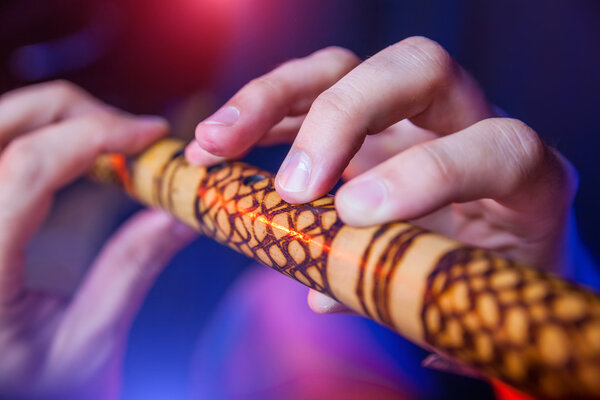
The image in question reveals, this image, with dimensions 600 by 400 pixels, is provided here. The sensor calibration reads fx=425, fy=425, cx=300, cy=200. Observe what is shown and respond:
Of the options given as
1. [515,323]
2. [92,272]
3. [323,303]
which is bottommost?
[92,272]

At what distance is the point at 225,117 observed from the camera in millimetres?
443

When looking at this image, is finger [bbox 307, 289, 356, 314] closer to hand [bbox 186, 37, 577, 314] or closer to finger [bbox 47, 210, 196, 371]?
hand [bbox 186, 37, 577, 314]

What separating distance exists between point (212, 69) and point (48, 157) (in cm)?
81

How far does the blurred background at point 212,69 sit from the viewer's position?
0.78 metres

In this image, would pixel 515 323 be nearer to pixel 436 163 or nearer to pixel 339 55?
pixel 436 163

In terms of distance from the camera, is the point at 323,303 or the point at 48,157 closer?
the point at 323,303

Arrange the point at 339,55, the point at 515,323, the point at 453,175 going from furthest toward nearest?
the point at 339,55 → the point at 453,175 → the point at 515,323

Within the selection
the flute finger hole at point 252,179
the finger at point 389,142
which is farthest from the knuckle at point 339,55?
the flute finger hole at point 252,179

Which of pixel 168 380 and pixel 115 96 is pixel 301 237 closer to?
pixel 168 380

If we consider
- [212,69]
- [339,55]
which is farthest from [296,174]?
[212,69]

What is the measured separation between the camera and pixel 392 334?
35.3 inches

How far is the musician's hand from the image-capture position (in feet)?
1.90

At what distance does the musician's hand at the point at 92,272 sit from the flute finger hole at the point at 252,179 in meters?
0.23

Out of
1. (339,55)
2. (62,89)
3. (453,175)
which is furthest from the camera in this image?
(62,89)
